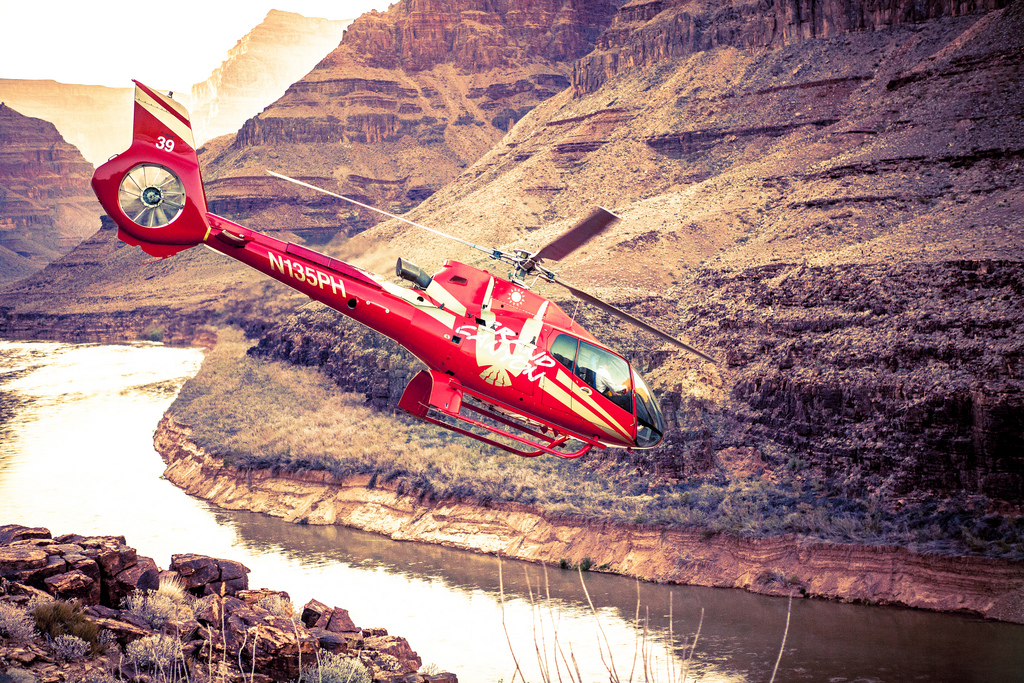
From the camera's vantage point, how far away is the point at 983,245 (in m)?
38.1

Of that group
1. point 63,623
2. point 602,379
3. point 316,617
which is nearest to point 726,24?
point 316,617

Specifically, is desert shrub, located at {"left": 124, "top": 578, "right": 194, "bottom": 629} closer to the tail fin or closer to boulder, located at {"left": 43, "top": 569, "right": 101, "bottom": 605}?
boulder, located at {"left": 43, "top": 569, "right": 101, "bottom": 605}

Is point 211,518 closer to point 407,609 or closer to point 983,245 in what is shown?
point 407,609

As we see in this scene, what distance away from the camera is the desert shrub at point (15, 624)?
1405 cm

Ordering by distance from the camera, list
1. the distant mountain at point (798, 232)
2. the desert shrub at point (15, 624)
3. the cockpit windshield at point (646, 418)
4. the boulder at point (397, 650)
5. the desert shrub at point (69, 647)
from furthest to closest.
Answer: the distant mountain at point (798, 232), the boulder at point (397, 650), the cockpit windshield at point (646, 418), the desert shrub at point (69, 647), the desert shrub at point (15, 624)

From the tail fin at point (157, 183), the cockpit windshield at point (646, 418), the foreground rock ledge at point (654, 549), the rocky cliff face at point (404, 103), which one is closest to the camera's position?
the tail fin at point (157, 183)

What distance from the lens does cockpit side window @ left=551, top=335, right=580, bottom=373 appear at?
51.0 ft

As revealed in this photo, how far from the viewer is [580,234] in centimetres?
1430

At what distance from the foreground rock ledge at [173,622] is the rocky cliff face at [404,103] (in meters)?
116

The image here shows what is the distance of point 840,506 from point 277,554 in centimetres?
2187

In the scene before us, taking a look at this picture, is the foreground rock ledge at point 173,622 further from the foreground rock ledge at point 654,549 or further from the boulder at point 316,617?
the foreground rock ledge at point 654,549

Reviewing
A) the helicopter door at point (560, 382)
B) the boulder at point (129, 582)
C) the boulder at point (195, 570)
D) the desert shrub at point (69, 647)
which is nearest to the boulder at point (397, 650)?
the boulder at point (195, 570)

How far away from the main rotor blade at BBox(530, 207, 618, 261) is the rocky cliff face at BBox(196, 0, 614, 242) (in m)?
121

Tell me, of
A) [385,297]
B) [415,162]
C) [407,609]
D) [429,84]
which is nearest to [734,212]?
[407,609]
